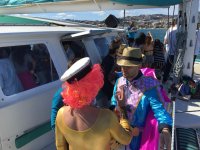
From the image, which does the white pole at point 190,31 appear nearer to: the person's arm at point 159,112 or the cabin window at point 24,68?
the cabin window at point 24,68

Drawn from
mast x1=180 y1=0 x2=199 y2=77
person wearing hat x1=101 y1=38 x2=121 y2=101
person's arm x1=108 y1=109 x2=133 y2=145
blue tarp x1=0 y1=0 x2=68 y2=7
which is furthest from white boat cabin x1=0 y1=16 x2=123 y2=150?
mast x1=180 y1=0 x2=199 y2=77

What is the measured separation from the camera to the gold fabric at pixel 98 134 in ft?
7.13

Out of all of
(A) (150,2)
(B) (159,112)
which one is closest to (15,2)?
(A) (150,2)

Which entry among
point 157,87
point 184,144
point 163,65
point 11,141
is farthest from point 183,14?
point 11,141

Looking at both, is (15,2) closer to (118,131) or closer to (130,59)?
(130,59)

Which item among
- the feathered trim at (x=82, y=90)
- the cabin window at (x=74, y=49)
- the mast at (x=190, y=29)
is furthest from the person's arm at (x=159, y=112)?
the mast at (x=190, y=29)

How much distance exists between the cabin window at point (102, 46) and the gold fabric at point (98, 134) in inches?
148

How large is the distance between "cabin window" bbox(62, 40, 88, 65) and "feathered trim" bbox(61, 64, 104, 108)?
2.29m

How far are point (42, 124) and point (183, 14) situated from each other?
11.9 feet

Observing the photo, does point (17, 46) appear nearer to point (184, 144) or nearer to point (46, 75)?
point (46, 75)

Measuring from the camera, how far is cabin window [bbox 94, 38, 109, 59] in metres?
6.05

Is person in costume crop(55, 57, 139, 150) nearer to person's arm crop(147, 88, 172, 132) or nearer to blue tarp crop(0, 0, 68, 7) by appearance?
person's arm crop(147, 88, 172, 132)

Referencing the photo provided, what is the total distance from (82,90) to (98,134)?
31cm

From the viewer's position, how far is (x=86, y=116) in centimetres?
218
